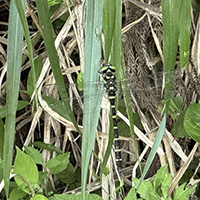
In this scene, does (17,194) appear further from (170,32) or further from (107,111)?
(170,32)

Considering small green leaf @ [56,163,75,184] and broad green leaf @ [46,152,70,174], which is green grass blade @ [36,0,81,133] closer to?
broad green leaf @ [46,152,70,174]

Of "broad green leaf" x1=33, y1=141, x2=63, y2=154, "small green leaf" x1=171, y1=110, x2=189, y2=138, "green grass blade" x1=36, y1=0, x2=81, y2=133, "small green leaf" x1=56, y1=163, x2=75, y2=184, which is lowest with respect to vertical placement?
"small green leaf" x1=56, y1=163, x2=75, y2=184

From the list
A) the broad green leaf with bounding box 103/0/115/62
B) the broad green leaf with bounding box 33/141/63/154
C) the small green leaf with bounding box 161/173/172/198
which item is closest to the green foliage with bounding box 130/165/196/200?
the small green leaf with bounding box 161/173/172/198

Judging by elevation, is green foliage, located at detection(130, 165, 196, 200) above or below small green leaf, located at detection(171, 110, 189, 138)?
below

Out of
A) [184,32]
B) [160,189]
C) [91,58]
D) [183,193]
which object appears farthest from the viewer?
[160,189]

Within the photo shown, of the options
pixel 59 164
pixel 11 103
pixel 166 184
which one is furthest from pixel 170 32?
pixel 59 164

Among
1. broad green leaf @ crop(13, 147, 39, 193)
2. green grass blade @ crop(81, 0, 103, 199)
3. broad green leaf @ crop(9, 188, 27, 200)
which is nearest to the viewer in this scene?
green grass blade @ crop(81, 0, 103, 199)

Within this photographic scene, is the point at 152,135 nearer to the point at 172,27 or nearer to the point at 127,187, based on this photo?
the point at 127,187
